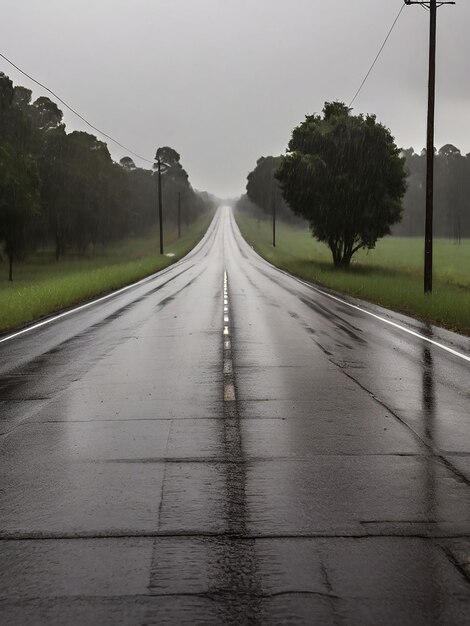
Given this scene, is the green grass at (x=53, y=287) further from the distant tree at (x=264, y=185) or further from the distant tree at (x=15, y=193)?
the distant tree at (x=264, y=185)

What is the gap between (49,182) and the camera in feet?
202

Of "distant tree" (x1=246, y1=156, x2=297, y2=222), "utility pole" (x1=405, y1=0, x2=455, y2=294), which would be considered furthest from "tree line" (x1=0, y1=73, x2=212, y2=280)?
"distant tree" (x1=246, y1=156, x2=297, y2=222)

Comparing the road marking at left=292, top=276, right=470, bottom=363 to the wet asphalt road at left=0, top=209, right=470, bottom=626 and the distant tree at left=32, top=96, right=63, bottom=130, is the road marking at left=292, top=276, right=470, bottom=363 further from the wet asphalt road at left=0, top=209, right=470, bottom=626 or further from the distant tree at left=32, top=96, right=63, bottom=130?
the distant tree at left=32, top=96, right=63, bottom=130

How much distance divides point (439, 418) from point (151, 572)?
4916 millimetres

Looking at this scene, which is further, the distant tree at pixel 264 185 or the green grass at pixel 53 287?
the distant tree at pixel 264 185

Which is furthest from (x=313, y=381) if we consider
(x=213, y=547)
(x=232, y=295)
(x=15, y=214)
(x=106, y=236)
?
(x=106, y=236)

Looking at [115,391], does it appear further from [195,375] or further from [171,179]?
[171,179]

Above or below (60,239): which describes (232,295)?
below

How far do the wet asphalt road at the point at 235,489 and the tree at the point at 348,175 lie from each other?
31527mm

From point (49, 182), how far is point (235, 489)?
60774mm

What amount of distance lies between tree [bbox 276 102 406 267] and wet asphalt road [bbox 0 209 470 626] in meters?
31.5

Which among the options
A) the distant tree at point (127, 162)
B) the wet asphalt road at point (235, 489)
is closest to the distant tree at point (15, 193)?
the wet asphalt road at point (235, 489)

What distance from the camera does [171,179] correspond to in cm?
13212

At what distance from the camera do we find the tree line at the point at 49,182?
1791 inches
